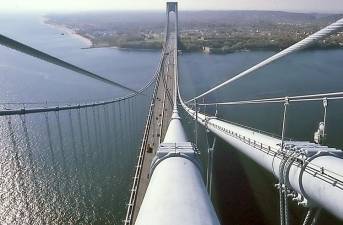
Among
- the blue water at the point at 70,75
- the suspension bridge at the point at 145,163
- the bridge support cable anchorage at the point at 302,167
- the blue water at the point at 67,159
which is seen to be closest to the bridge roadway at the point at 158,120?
the suspension bridge at the point at 145,163

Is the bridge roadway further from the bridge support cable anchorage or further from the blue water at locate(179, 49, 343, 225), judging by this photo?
the bridge support cable anchorage

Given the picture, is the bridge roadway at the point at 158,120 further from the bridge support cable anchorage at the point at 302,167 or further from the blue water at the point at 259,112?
the bridge support cable anchorage at the point at 302,167

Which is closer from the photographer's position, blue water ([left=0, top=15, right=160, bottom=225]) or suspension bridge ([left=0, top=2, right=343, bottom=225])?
suspension bridge ([left=0, top=2, right=343, bottom=225])

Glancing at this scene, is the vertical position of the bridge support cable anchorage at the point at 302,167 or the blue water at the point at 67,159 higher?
the bridge support cable anchorage at the point at 302,167

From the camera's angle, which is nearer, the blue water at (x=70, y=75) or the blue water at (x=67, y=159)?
the blue water at (x=67, y=159)

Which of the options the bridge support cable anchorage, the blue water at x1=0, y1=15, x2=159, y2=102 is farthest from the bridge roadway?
the bridge support cable anchorage

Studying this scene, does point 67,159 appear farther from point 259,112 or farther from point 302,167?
point 302,167

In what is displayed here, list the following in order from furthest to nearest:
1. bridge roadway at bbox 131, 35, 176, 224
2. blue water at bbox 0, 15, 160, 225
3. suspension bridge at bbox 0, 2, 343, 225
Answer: blue water at bbox 0, 15, 160, 225 < bridge roadway at bbox 131, 35, 176, 224 < suspension bridge at bbox 0, 2, 343, 225
